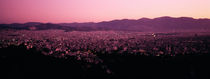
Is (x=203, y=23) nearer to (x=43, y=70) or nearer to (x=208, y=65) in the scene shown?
(x=208, y=65)

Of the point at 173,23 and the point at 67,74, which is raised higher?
the point at 173,23

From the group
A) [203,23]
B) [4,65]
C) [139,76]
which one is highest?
[203,23]

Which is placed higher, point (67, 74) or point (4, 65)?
point (4, 65)

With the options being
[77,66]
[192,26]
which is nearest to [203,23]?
[192,26]

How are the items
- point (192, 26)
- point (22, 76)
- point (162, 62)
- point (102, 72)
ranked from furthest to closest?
1. point (192, 26)
2. point (162, 62)
3. point (102, 72)
4. point (22, 76)

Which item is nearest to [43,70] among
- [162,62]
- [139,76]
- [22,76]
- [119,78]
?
[22,76]

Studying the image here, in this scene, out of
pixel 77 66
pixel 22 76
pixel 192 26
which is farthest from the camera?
pixel 192 26

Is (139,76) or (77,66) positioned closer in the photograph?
(139,76)

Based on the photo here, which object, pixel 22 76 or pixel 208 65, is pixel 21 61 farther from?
pixel 208 65

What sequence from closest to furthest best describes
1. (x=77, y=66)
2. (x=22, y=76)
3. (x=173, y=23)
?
(x=22, y=76) → (x=77, y=66) → (x=173, y=23)
